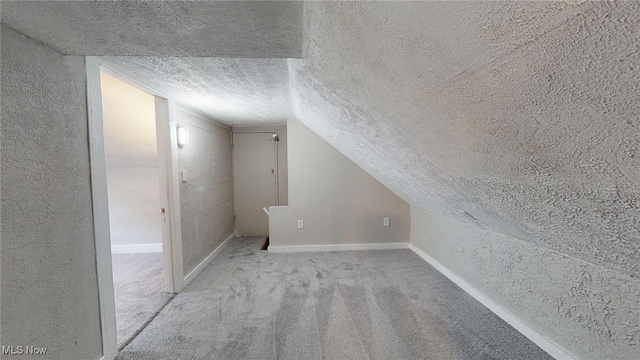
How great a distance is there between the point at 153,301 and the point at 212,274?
590 mm

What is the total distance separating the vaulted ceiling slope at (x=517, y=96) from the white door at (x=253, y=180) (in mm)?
2838

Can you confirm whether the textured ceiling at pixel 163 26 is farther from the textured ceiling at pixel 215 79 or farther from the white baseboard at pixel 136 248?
the white baseboard at pixel 136 248

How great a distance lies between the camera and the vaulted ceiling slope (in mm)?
433

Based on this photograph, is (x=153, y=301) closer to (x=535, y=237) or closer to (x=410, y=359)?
(x=410, y=359)

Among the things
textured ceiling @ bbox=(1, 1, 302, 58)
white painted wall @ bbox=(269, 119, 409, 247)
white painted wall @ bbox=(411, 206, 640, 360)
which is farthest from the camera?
white painted wall @ bbox=(269, 119, 409, 247)

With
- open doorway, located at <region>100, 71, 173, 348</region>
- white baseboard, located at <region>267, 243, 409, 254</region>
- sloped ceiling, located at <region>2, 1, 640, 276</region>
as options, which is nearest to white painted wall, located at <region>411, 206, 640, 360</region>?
sloped ceiling, located at <region>2, 1, 640, 276</region>

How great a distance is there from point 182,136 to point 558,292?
3.19 metres

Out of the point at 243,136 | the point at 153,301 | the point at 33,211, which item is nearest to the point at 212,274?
the point at 153,301

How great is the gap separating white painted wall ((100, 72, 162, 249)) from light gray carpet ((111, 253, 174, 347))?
1.21 ft

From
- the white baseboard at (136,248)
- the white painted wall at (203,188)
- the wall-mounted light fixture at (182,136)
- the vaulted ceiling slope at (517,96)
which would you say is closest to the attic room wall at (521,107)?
the vaulted ceiling slope at (517,96)

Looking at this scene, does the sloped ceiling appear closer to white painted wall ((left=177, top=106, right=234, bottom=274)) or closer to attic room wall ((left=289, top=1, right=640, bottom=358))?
attic room wall ((left=289, top=1, right=640, bottom=358))

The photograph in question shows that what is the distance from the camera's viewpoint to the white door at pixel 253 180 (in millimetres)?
4016

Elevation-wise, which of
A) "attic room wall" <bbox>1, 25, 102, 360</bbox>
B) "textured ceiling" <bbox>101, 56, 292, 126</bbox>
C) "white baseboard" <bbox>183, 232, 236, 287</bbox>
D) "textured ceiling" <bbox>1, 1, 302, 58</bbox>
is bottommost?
"white baseboard" <bbox>183, 232, 236, 287</bbox>

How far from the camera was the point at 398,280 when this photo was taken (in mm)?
2430
